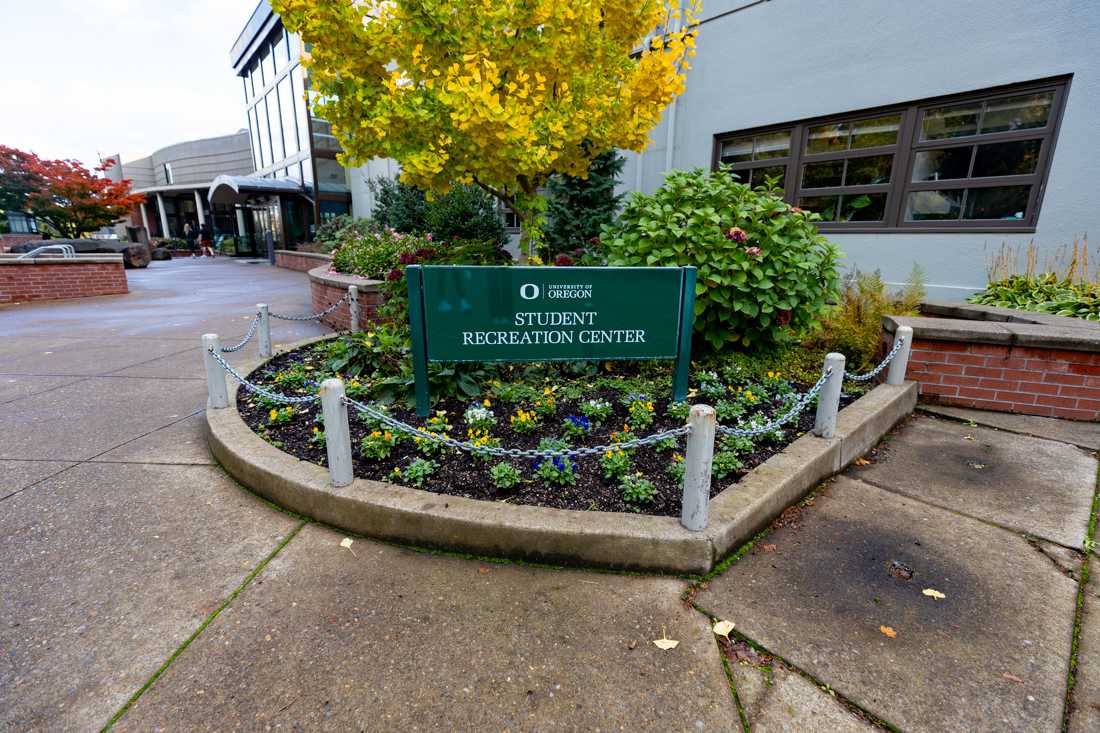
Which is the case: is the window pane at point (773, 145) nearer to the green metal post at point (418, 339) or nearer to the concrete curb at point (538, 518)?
the concrete curb at point (538, 518)

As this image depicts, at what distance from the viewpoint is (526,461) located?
325 centimetres

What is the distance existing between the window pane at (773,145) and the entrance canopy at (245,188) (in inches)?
830

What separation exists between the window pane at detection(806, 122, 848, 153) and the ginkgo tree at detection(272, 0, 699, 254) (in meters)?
4.22

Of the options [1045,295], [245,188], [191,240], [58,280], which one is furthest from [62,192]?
[1045,295]

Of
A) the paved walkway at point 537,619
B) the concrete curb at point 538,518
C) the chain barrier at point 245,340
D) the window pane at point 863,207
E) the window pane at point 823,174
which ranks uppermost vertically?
the window pane at point 823,174

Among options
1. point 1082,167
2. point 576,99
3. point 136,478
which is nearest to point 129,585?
point 136,478

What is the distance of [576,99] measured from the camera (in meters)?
5.16

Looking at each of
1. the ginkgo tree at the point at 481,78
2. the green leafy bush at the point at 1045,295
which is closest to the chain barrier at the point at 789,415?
the ginkgo tree at the point at 481,78

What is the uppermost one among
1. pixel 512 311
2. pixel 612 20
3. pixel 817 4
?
pixel 817 4

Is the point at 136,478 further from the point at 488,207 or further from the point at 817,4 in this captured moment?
the point at 488,207

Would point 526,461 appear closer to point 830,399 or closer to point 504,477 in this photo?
point 504,477

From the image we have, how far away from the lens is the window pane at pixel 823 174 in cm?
837

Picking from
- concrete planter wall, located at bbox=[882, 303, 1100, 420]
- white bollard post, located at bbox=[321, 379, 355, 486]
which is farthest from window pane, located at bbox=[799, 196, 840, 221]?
white bollard post, located at bbox=[321, 379, 355, 486]

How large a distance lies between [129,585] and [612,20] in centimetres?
592
